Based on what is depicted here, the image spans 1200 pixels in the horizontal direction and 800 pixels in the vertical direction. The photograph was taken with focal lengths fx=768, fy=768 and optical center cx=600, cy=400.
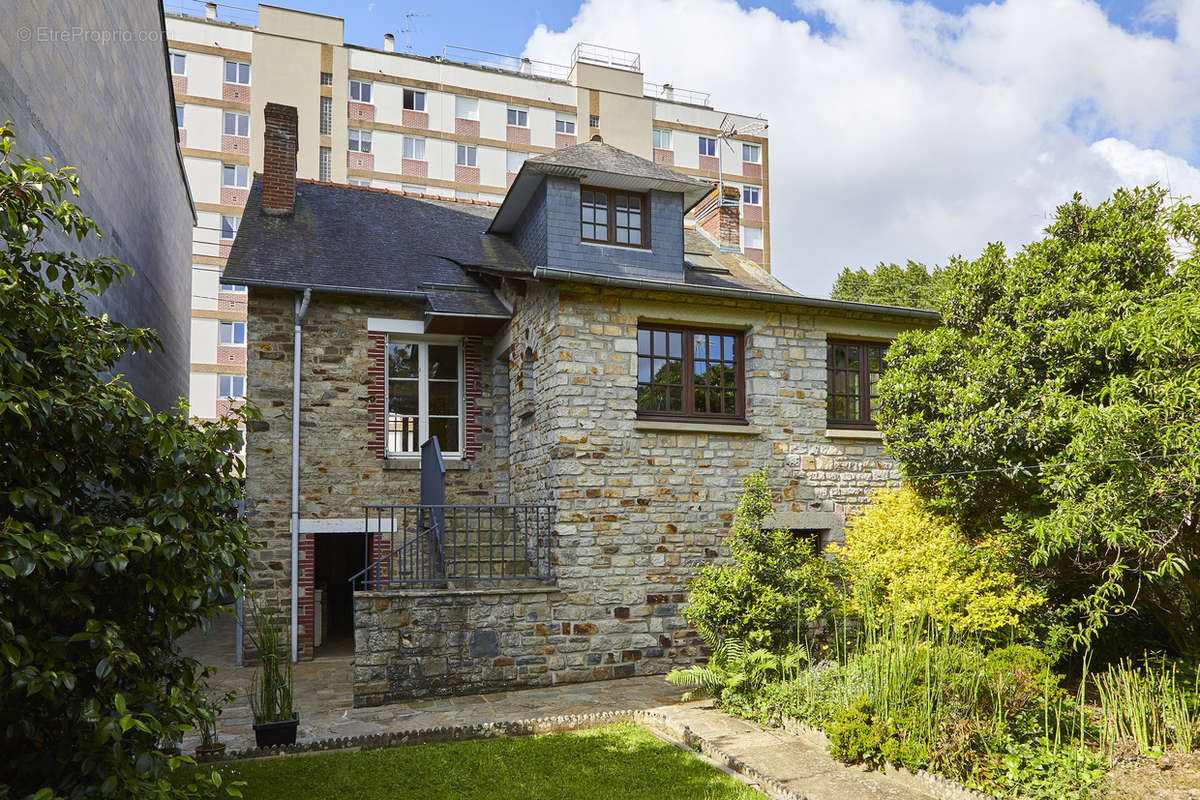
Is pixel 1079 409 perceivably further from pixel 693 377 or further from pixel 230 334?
pixel 230 334

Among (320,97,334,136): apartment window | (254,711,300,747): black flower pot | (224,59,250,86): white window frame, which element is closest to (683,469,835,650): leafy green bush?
(254,711,300,747): black flower pot

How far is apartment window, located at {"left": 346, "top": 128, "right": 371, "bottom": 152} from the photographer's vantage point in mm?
31156

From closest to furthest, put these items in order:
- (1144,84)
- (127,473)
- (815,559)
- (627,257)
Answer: (127,473), (1144,84), (815,559), (627,257)

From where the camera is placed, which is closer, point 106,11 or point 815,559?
point 106,11

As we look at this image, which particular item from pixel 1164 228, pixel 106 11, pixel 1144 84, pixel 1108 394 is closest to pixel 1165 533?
pixel 1108 394

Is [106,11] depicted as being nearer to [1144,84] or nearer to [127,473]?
[127,473]

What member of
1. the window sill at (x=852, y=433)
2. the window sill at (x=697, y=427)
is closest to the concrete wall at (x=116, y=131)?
the window sill at (x=697, y=427)

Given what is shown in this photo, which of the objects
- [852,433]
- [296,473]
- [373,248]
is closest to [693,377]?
[852,433]

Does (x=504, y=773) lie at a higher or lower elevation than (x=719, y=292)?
lower

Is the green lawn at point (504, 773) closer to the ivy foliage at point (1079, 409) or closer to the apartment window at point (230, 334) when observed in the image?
the ivy foliage at point (1079, 409)

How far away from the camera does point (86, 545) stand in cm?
346

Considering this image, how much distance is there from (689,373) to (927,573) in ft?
12.5

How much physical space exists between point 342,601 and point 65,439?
12.1 m

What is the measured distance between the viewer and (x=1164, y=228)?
23.1ft
